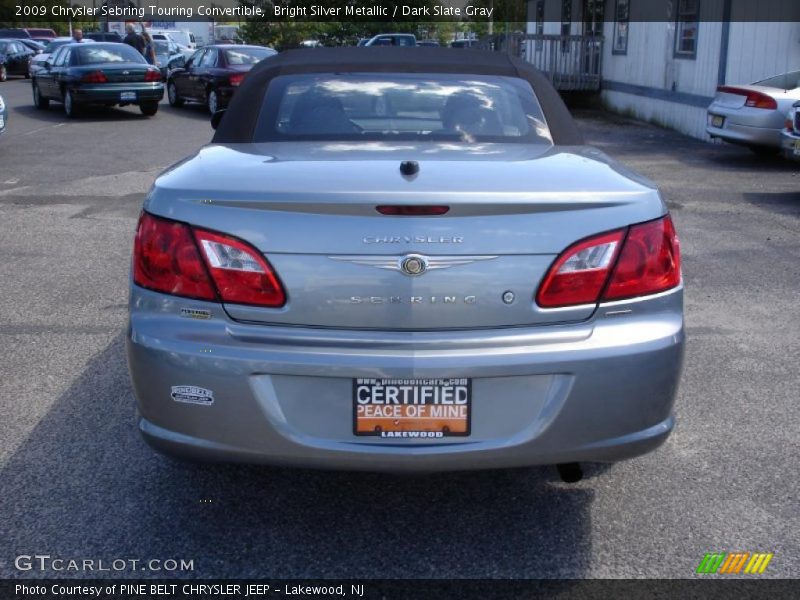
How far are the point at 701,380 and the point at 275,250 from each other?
2.87 metres

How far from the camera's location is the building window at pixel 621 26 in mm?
22297

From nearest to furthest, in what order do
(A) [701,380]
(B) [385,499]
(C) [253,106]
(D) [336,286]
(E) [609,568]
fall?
(D) [336,286], (E) [609,568], (B) [385,499], (C) [253,106], (A) [701,380]

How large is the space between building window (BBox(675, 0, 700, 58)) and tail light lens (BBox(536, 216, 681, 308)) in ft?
52.2

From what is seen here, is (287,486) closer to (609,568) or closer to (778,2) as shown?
(609,568)

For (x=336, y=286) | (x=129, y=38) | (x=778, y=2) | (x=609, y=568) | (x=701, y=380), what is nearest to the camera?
(x=336, y=286)

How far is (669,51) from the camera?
757 inches

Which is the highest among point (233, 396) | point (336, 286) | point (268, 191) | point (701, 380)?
point (268, 191)

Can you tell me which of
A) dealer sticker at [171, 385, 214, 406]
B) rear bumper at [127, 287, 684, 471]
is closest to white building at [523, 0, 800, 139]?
rear bumper at [127, 287, 684, 471]

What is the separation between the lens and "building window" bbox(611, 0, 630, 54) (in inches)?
878

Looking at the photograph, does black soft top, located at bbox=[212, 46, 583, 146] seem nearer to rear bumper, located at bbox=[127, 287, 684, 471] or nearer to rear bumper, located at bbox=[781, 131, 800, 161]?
rear bumper, located at bbox=[127, 287, 684, 471]

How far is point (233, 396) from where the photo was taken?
3.01m

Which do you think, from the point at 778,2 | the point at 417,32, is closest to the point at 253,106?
the point at 778,2

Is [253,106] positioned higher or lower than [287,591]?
higher

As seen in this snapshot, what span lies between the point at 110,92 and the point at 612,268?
18030 mm
